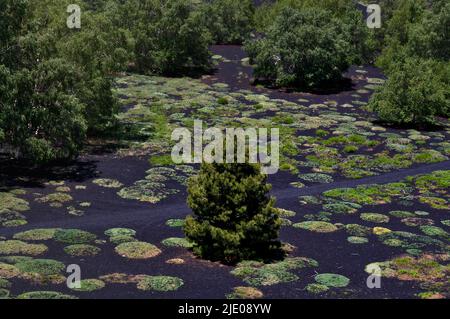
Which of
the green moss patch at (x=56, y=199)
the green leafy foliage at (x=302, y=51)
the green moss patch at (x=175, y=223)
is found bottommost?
the green moss patch at (x=175, y=223)

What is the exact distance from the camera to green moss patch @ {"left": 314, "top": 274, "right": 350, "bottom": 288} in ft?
85.4

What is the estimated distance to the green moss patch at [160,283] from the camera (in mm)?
24859

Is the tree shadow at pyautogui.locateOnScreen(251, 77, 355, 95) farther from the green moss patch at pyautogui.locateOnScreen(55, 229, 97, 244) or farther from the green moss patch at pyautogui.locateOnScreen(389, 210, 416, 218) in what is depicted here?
the green moss patch at pyautogui.locateOnScreen(55, 229, 97, 244)

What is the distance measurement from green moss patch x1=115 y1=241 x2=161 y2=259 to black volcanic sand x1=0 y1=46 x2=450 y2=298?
39cm

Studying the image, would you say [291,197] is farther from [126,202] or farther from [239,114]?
[239,114]

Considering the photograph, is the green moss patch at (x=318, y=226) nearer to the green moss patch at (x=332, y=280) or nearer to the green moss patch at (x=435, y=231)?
the green moss patch at (x=435, y=231)

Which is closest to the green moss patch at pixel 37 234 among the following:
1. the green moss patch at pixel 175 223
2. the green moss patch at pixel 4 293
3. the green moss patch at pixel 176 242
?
the green moss patch at pixel 176 242

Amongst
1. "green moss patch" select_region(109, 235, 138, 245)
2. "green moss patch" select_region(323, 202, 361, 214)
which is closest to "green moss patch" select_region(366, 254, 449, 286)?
"green moss patch" select_region(323, 202, 361, 214)

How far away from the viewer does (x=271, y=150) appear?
5322 centimetres

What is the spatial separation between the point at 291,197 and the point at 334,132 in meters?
22.6

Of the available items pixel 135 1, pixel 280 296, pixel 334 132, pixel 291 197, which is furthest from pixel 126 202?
pixel 135 1

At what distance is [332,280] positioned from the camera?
2652cm

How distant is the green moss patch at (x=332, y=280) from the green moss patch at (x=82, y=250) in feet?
39.4

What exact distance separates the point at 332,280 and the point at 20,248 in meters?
16.7
